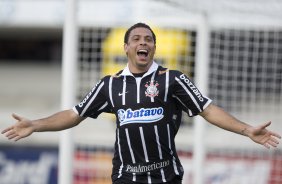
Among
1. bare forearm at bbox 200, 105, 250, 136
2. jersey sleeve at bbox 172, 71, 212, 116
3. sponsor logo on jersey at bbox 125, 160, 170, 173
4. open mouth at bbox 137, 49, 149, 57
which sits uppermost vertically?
open mouth at bbox 137, 49, 149, 57

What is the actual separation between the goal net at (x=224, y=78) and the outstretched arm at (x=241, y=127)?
13.1 ft

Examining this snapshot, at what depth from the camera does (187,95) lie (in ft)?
16.6

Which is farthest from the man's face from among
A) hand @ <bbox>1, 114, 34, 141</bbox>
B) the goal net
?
the goal net

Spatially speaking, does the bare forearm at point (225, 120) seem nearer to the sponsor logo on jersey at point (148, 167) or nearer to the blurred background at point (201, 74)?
the sponsor logo on jersey at point (148, 167)

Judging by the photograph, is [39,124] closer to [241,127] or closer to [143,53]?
→ [143,53]

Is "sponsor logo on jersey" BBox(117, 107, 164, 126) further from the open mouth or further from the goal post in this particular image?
the goal post

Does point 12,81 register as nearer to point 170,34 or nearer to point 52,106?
point 52,106

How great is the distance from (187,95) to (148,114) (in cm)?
30

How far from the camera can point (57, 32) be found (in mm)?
19875

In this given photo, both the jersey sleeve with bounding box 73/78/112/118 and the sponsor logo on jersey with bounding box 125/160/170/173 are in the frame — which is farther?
the jersey sleeve with bounding box 73/78/112/118

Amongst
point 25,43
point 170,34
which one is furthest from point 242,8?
point 25,43

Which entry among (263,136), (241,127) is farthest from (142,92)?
(263,136)

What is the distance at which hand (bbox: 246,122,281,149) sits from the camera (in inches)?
188

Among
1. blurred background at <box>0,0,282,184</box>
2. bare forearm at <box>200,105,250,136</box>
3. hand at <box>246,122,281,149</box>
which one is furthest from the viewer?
blurred background at <box>0,0,282,184</box>
